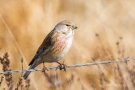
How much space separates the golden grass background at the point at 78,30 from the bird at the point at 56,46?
5.75 ft

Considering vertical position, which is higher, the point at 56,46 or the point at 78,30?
the point at 78,30

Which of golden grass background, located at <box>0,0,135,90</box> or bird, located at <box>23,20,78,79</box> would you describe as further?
golden grass background, located at <box>0,0,135,90</box>

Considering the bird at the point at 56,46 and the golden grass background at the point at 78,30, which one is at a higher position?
the golden grass background at the point at 78,30

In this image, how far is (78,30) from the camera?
10180 millimetres

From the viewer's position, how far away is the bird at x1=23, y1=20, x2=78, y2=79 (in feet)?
22.4

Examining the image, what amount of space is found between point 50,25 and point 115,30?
1200 millimetres

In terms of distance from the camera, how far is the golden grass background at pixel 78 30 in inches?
360

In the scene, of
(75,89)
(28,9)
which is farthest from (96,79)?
(28,9)

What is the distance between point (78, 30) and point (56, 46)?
336cm

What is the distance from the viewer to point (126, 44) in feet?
31.0

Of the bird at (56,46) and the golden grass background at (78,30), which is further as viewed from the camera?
the golden grass background at (78,30)

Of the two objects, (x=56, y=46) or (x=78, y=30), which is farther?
(x=78, y=30)

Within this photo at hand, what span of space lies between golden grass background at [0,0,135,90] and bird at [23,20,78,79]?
1.75 metres

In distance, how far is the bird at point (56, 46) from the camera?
22.4ft
